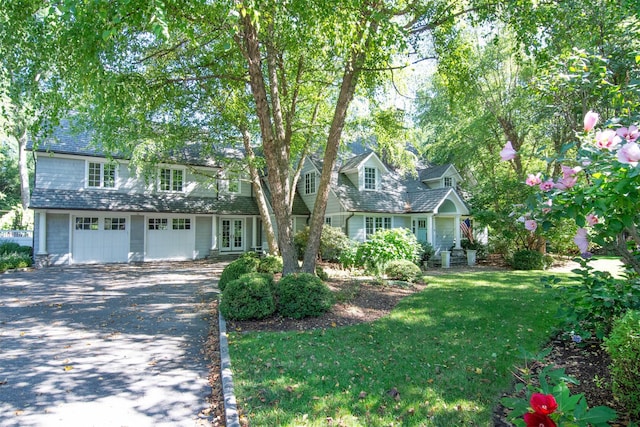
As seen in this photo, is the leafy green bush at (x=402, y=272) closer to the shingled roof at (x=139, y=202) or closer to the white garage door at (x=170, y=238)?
the shingled roof at (x=139, y=202)

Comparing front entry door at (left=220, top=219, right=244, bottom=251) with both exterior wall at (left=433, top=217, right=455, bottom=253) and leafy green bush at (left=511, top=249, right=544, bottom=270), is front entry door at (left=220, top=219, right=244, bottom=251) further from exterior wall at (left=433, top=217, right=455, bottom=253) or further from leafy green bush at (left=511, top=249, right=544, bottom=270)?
leafy green bush at (left=511, top=249, right=544, bottom=270)

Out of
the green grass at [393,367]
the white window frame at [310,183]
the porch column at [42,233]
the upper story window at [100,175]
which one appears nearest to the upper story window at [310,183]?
the white window frame at [310,183]

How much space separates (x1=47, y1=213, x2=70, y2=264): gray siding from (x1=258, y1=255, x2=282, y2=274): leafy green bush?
10.5 meters

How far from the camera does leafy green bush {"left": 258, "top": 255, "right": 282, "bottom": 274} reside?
42.2ft

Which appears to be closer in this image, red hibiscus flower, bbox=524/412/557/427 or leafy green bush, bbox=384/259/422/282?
red hibiscus flower, bbox=524/412/557/427

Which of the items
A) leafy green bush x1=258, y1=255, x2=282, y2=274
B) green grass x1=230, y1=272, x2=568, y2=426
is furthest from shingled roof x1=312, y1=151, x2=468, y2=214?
green grass x1=230, y1=272, x2=568, y2=426

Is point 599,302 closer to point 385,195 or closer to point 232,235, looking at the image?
point 385,195

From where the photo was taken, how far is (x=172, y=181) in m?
20.0

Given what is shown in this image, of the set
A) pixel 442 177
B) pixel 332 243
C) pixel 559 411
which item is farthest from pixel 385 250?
pixel 442 177

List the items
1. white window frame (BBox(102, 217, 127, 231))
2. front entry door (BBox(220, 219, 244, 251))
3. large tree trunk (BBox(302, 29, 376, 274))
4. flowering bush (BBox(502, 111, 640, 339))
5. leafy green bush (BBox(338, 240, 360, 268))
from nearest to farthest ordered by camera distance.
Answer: flowering bush (BBox(502, 111, 640, 339)), large tree trunk (BBox(302, 29, 376, 274)), leafy green bush (BBox(338, 240, 360, 268)), white window frame (BBox(102, 217, 127, 231)), front entry door (BBox(220, 219, 244, 251))

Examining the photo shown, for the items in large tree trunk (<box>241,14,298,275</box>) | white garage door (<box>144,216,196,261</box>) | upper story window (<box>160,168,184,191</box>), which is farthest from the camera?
upper story window (<box>160,168,184,191</box>)

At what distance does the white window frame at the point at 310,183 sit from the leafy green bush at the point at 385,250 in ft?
27.8

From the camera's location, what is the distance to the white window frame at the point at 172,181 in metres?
19.5

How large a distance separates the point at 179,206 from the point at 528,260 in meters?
17.0
